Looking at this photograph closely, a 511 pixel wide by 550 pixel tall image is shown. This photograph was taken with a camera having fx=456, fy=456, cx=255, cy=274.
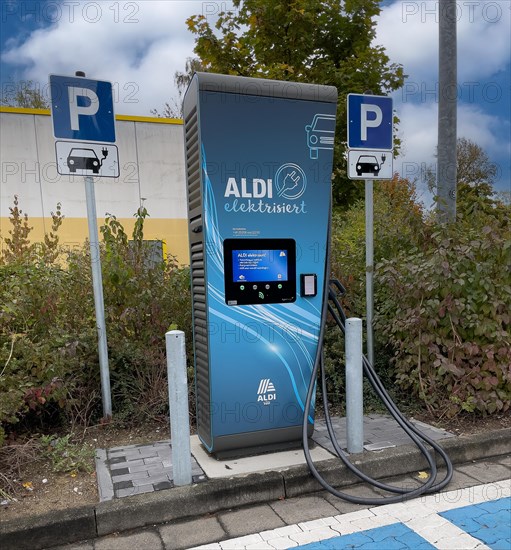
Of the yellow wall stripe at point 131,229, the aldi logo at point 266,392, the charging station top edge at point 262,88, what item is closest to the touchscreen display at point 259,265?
the aldi logo at point 266,392

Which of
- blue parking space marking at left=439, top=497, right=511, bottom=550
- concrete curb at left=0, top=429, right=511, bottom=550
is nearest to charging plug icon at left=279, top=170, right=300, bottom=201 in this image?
concrete curb at left=0, top=429, right=511, bottom=550

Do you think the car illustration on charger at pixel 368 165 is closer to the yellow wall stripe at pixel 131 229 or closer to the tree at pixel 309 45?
the tree at pixel 309 45

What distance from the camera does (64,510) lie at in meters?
2.69

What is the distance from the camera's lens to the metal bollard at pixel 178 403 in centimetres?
291

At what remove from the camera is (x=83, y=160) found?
3816mm

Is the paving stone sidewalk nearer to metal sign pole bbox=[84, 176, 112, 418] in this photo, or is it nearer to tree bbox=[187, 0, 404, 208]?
metal sign pole bbox=[84, 176, 112, 418]

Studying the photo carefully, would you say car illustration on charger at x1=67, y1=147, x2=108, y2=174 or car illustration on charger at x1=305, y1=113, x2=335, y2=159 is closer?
car illustration on charger at x1=305, y1=113, x2=335, y2=159

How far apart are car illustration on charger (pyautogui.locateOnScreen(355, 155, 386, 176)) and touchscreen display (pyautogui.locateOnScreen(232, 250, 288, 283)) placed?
1305 mm

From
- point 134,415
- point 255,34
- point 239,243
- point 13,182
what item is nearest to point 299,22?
point 255,34

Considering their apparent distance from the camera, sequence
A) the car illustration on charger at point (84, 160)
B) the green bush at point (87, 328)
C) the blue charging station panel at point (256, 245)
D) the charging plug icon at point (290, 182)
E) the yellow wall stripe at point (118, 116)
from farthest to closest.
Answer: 1. the yellow wall stripe at point (118, 116)
2. the car illustration on charger at point (84, 160)
3. the green bush at point (87, 328)
4. the charging plug icon at point (290, 182)
5. the blue charging station panel at point (256, 245)

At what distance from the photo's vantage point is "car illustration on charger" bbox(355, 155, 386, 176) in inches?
162

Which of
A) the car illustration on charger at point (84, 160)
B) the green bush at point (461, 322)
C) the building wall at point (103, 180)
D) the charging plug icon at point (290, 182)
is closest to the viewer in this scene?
the charging plug icon at point (290, 182)

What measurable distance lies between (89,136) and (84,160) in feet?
0.68

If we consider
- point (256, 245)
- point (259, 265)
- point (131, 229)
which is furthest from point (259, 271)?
point (131, 229)
